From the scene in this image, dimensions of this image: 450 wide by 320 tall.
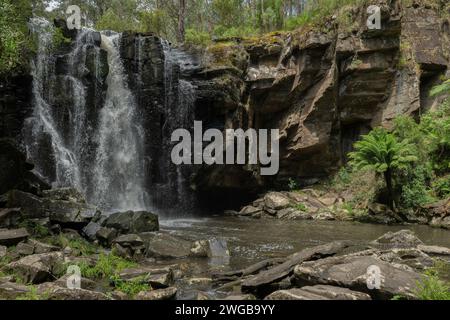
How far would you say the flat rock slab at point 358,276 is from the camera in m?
5.14

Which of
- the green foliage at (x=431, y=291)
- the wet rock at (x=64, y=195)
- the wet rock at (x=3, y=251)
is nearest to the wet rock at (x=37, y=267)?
the wet rock at (x=3, y=251)

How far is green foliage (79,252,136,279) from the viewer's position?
724cm

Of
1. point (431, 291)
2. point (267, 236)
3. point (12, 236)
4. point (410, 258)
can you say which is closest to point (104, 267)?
point (12, 236)

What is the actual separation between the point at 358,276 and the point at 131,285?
11.4 feet

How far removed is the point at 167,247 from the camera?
9.23 meters

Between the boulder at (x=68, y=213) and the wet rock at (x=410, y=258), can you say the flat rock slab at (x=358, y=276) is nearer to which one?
the wet rock at (x=410, y=258)

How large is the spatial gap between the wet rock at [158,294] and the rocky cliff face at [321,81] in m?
13.5

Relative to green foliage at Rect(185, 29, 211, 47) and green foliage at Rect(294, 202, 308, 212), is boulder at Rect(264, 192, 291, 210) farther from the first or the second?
green foliage at Rect(185, 29, 211, 47)

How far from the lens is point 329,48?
66.2 ft

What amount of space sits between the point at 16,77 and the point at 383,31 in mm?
16818

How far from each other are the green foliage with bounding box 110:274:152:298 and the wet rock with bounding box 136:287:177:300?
10.9 inches

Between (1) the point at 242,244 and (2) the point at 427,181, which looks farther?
(2) the point at 427,181

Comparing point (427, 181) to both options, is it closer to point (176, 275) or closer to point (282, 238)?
point (282, 238)

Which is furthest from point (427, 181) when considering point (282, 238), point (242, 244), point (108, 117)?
point (108, 117)
